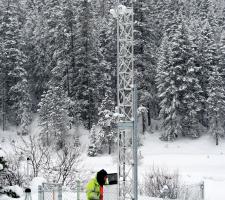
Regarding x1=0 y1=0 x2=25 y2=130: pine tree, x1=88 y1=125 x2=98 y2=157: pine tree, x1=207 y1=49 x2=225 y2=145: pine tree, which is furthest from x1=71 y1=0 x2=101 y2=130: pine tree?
x1=207 y1=49 x2=225 y2=145: pine tree

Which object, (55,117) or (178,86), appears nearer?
(55,117)

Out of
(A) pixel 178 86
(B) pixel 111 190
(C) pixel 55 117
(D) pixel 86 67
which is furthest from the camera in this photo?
(D) pixel 86 67

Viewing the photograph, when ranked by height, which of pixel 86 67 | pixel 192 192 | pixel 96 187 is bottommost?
pixel 192 192

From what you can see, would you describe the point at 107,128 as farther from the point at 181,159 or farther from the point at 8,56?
the point at 8,56

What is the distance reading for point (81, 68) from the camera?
5112 cm

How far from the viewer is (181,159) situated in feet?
135

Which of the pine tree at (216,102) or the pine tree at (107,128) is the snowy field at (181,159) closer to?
the pine tree at (216,102)

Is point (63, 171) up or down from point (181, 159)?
up

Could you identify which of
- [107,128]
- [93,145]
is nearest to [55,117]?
[93,145]

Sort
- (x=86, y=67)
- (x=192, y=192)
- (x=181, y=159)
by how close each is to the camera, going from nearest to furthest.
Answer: (x=192, y=192)
(x=181, y=159)
(x=86, y=67)

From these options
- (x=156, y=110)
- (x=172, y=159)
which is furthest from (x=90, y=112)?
(x=172, y=159)

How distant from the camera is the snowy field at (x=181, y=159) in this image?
3586 cm

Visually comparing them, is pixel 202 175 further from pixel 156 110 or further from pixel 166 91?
pixel 156 110

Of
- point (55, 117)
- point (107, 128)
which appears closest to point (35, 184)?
point (107, 128)
